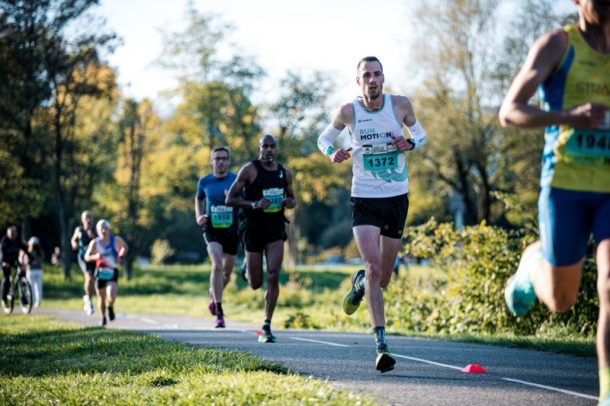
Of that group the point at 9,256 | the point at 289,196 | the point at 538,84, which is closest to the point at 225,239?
the point at 289,196

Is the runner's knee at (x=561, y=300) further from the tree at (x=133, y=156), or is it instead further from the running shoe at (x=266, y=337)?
the tree at (x=133, y=156)

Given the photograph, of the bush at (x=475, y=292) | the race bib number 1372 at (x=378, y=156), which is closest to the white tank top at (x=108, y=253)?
the bush at (x=475, y=292)

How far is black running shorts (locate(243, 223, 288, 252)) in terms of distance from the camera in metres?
10.9

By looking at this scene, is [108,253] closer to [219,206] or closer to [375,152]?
[219,206]

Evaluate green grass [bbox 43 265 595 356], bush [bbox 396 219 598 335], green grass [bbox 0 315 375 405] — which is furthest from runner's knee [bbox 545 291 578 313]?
bush [bbox 396 219 598 335]

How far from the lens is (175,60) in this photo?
1790 inches

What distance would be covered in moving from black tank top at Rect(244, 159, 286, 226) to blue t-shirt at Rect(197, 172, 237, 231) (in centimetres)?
252

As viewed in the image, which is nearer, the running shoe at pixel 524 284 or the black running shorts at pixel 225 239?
the running shoe at pixel 524 284

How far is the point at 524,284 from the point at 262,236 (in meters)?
5.68

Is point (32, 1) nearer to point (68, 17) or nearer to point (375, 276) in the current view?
point (68, 17)

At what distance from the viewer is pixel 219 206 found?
44.6 feet

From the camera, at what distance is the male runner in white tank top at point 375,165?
24.7ft

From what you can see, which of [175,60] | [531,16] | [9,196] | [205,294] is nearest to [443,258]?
[205,294]

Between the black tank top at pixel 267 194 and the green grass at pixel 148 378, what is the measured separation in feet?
6.31
